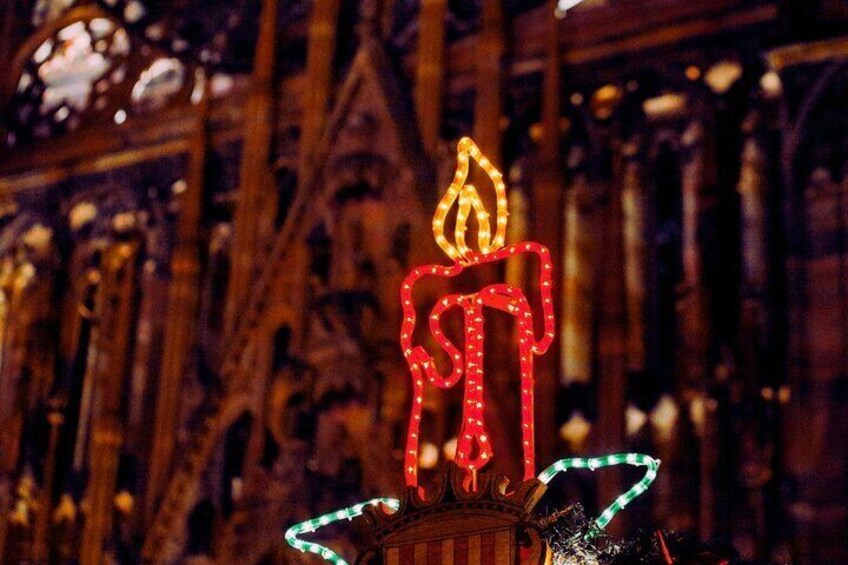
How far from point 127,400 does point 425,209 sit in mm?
3821

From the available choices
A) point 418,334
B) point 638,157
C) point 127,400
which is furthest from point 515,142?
point 127,400

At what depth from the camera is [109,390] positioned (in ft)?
55.1

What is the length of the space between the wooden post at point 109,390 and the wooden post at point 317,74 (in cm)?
244

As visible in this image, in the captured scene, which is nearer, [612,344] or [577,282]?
[612,344]

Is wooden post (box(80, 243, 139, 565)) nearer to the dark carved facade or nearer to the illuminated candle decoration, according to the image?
the dark carved facade

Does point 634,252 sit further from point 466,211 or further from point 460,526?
point 460,526

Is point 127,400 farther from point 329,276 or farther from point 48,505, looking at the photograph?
point 329,276

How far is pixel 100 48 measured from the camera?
19094mm

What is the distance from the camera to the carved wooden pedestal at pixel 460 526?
10.1 metres

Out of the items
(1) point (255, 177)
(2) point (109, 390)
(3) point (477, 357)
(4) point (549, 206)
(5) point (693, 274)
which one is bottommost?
(3) point (477, 357)

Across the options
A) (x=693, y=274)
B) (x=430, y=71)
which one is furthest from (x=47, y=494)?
(x=693, y=274)

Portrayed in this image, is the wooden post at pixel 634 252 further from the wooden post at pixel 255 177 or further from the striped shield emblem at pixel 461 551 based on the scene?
the striped shield emblem at pixel 461 551

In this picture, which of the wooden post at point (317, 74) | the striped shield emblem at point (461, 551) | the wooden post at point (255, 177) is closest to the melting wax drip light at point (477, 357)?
the striped shield emblem at point (461, 551)

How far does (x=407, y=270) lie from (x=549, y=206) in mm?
1210
